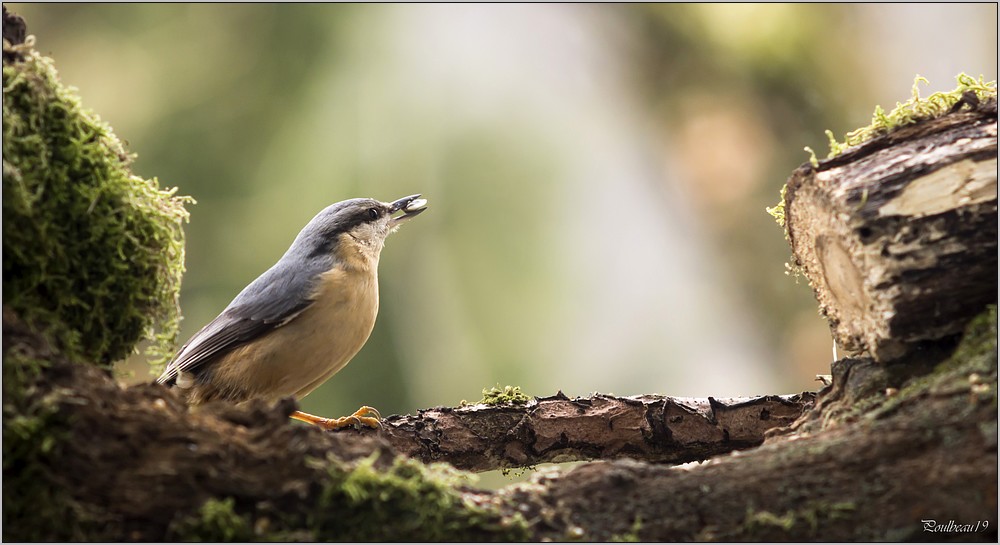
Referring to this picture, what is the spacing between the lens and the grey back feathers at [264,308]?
359cm

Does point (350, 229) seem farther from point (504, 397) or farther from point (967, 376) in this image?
point (967, 376)

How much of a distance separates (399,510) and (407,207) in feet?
9.24

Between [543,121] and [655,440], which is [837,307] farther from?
[543,121]

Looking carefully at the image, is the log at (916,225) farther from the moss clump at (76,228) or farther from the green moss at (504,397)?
the moss clump at (76,228)

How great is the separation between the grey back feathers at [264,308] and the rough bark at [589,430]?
0.74 m

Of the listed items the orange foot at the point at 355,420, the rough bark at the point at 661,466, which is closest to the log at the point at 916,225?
the rough bark at the point at 661,466

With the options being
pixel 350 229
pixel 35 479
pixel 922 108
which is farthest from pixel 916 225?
pixel 350 229

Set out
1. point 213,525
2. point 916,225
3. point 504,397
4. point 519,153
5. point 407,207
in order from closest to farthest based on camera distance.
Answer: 1. point 213,525
2. point 916,225
3. point 504,397
4. point 407,207
5. point 519,153

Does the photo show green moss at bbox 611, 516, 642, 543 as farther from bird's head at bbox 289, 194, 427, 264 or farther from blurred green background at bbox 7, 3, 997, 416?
blurred green background at bbox 7, 3, 997, 416

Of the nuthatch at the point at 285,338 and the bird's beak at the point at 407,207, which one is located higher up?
the bird's beak at the point at 407,207

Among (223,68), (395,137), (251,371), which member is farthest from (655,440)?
(223,68)

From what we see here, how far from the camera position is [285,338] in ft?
11.8

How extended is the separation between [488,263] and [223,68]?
11.5 feet

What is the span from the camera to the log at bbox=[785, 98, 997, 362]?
2.19m
